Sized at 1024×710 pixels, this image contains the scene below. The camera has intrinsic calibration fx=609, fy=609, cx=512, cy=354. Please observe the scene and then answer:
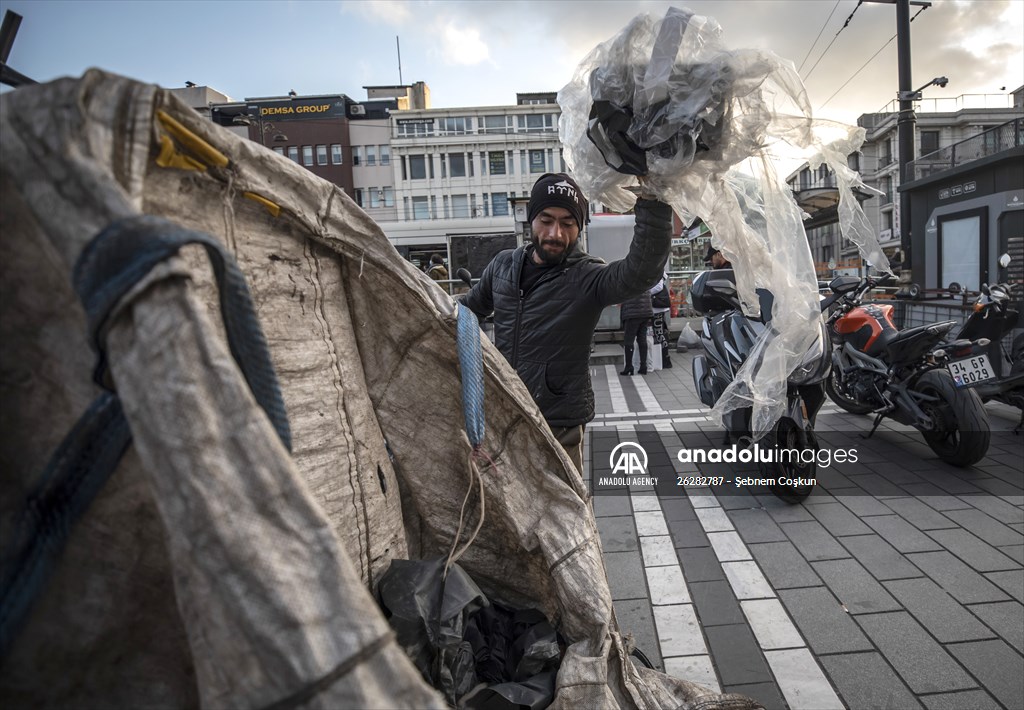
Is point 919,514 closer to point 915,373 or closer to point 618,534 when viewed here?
point 915,373

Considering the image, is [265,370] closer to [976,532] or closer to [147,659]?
[147,659]

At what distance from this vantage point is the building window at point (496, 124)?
2164 inches

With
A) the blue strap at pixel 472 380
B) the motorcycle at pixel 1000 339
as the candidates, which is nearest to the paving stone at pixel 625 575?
the blue strap at pixel 472 380

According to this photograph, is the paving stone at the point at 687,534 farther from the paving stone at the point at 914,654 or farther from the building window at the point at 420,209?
the building window at the point at 420,209

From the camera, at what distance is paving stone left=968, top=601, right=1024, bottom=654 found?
8.57 ft

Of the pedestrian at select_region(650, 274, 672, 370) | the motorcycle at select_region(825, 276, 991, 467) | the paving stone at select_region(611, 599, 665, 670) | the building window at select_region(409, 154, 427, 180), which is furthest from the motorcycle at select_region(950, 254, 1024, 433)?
the building window at select_region(409, 154, 427, 180)

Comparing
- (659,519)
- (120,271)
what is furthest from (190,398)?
(659,519)

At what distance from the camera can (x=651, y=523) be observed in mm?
4188

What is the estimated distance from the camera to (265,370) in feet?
2.93

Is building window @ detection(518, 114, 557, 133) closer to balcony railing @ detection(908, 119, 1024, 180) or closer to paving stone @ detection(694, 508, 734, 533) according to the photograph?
balcony railing @ detection(908, 119, 1024, 180)

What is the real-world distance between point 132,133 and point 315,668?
2.50 feet

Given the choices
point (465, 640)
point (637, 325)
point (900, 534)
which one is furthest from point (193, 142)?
point (637, 325)

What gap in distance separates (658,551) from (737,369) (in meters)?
1.71

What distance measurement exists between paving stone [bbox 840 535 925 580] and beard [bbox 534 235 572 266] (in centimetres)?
239
